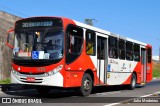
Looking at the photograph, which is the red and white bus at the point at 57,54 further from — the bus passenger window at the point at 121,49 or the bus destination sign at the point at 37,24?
the bus passenger window at the point at 121,49

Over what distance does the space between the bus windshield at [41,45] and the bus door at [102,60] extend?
3.39m

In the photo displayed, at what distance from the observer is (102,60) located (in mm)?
18500

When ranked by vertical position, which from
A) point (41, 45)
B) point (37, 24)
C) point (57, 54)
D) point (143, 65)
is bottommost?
point (143, 65)

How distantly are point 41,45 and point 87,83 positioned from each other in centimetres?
287

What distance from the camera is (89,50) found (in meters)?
17.0

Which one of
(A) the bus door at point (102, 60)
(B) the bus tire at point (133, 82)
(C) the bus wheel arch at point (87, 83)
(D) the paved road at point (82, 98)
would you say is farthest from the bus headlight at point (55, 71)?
(B) the bus tire at point (133, 82)

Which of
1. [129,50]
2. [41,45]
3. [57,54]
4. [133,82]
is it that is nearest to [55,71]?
[57,54]

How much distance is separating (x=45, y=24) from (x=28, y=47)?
1120 mm

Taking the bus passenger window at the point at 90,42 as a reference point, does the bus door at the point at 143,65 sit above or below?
below

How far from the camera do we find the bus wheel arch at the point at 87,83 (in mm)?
16375

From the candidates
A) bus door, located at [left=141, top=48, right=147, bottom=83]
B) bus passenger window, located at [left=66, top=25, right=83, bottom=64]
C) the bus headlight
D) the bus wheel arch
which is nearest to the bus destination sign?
bus passenger window, located at [left=66, top=25, right=83, bottom=64]

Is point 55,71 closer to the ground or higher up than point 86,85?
higher up

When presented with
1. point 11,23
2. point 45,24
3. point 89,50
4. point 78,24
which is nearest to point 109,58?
point 89,50

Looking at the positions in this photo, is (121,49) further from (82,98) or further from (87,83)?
(82,98)
